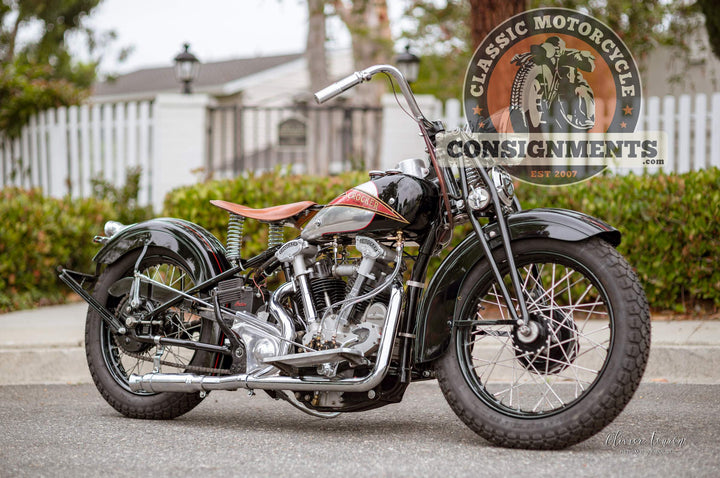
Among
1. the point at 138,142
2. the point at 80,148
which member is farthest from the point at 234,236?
the point at 80,148

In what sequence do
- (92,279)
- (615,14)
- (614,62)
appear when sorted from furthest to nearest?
(615,14), (614,62), (92,279)

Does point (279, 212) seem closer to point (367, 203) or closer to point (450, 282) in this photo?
point (367, 203)

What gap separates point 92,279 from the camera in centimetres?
450

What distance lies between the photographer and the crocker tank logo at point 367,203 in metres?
3.57

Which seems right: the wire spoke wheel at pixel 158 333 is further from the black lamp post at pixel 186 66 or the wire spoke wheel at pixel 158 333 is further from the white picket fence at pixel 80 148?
the black lamp post at pixel 186 66

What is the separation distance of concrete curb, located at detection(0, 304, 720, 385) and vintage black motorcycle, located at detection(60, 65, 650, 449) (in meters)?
1.48

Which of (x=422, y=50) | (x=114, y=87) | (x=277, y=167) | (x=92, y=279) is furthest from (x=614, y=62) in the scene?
(x=114, y=87)

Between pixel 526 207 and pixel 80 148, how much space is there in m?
6.51

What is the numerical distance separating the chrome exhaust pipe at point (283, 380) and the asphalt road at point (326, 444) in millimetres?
212

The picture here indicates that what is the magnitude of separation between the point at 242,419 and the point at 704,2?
7.32 metres

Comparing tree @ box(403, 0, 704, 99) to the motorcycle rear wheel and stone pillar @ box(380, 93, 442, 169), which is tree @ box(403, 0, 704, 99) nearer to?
stone pillar @ box(380, 93, 442, 169)

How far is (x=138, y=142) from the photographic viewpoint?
33.3ft

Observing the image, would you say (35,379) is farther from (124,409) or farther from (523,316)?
(523,316)

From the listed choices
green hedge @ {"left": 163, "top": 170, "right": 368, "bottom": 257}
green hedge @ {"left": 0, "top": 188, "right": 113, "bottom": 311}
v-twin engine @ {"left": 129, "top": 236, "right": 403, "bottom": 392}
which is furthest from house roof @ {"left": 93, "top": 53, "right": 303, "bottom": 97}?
v-twin engine @ {"left": 129, "top": 236, "right": 403, "bottom": 392}
